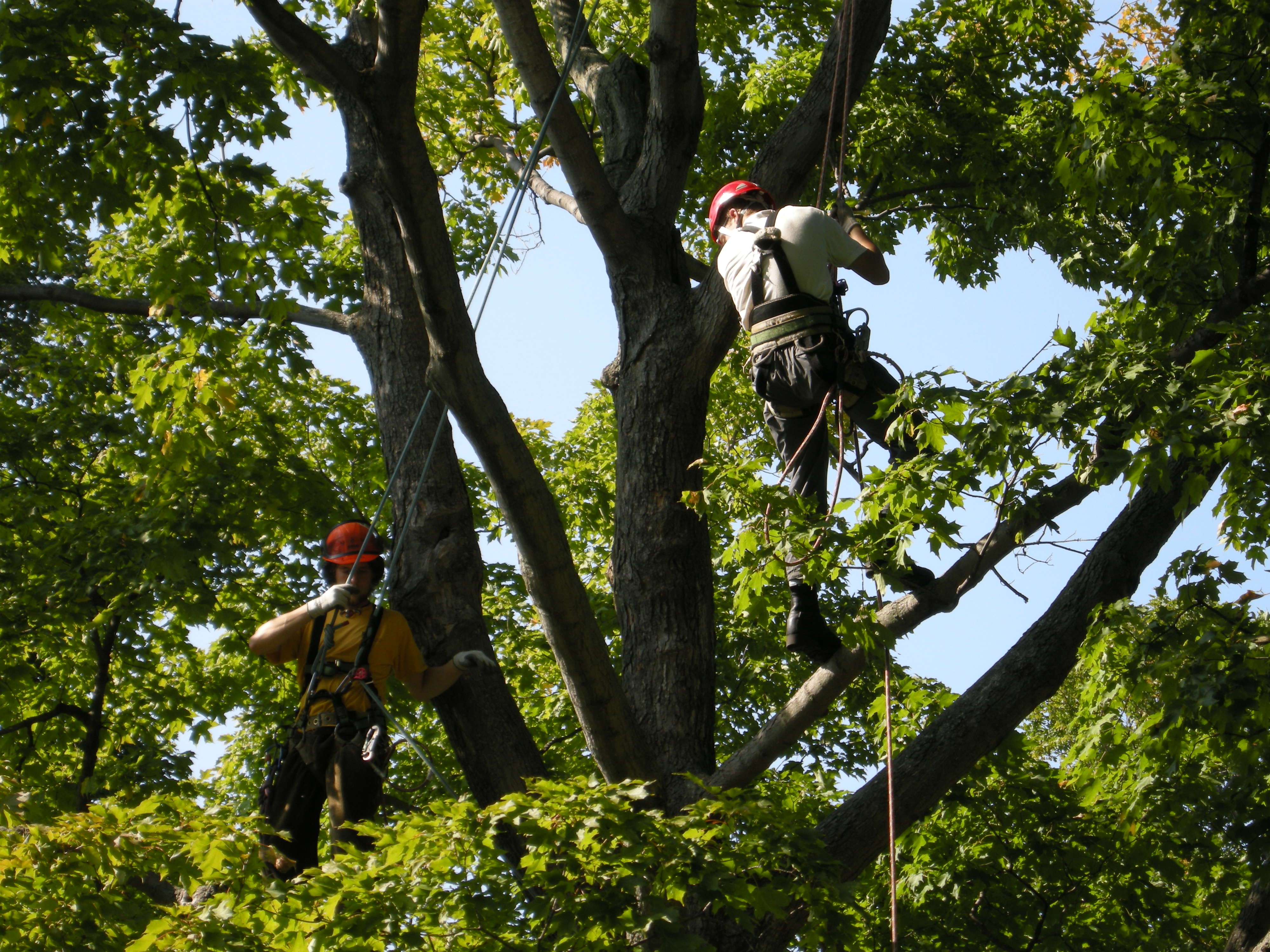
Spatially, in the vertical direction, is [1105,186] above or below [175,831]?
above

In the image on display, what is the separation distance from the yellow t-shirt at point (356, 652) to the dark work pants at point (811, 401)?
1.60 m

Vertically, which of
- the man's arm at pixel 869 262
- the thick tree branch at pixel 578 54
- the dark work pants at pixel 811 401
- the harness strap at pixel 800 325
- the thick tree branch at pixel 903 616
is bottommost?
the thick tree branch at pixel 903 616

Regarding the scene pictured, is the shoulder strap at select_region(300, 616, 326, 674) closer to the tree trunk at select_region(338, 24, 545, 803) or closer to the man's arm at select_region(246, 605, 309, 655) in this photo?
the man's arm at select_region(246, 605, 309, 655)

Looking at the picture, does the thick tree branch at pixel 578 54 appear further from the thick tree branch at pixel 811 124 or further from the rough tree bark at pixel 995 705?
the rough tree bark at pixel 995 705

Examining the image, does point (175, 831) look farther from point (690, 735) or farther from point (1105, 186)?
point (1105, 186)

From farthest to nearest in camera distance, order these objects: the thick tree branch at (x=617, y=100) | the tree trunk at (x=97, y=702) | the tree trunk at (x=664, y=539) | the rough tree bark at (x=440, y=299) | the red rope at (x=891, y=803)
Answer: the tree trunk at (x=97, y=702) < the thick tree branch at (x=617, y=100) < the tree trunk at (x=664, y=539) < the rough tree bark at (x=440, y=299) < the red rope at (x=891, y=803)

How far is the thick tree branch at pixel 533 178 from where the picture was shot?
8242 millimetres

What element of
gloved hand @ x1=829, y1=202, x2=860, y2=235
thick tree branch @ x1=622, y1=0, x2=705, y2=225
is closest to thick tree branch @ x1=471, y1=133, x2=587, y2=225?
thick tree branch @ x1=622, y1=0, x2=705, y2=225

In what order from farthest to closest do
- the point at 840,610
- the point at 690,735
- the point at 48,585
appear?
the point at 840,610 → the point at 48,585 → the point at 690,735

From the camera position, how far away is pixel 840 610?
9578 millimetres

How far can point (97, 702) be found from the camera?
300 inches

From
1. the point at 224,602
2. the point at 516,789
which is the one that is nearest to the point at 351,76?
the point at 516,789

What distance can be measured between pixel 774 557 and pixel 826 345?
38.0 inches

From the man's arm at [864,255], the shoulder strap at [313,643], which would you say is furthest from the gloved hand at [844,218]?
the shoulder strap at [313,643]
